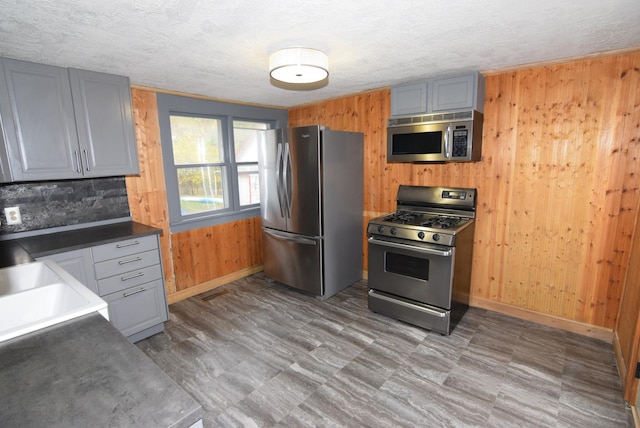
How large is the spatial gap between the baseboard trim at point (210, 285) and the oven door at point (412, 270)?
1826 mm

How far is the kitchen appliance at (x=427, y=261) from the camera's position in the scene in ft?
8.82

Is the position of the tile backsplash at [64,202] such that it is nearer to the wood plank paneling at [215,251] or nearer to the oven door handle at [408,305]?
the wood plank paneling at [215,251]

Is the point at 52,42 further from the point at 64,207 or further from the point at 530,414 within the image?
the point at 530,414

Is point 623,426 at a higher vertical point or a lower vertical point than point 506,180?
lower

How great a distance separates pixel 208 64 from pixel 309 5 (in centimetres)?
119

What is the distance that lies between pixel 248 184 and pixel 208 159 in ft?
2.12

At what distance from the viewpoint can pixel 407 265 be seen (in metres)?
2.89

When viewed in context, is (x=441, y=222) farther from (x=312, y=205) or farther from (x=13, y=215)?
(x=13, y=215)

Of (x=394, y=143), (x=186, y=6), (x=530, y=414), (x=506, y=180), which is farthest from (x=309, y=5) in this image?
(x=530, y=414)

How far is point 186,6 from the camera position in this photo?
1.52 m

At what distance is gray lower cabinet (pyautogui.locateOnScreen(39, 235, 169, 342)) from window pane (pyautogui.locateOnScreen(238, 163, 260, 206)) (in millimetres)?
1630

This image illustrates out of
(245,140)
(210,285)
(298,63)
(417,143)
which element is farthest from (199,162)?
(417,143)

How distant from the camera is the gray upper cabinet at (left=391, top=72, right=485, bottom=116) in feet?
9.06

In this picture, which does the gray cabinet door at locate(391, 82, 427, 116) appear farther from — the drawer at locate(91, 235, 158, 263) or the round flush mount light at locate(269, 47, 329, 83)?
the drawer at locate(91, 235, 158, 263)
